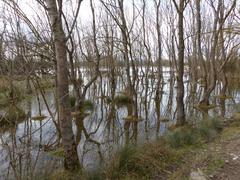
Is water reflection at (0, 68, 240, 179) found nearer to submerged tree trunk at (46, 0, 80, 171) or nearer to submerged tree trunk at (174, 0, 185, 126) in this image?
submerged tree trunk at (46, 0, 80, 171)

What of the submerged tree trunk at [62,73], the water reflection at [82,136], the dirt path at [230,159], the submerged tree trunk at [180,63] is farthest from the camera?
the submerged tree trunk at [180,63]

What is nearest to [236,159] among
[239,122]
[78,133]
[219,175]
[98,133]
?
[219,175]

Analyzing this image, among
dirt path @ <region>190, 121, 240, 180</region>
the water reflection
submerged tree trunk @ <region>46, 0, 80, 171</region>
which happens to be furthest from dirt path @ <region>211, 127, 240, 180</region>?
submerged tree trunk @ <region>46, 0, 80, 171</region>

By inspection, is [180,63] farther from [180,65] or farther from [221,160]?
[221,160]

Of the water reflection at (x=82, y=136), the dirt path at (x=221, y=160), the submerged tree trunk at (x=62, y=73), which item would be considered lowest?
the water reflection at (x=82, y=136)

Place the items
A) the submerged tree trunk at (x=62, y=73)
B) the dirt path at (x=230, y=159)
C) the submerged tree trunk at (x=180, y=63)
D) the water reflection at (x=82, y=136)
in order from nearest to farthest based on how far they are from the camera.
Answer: the dirt path at (x=230, y=159)
the submerged tree trunk at (x=62, y=73)
the water reflection at (x=82, y=136)
the submerged tree trunk at (x=180, y=63)

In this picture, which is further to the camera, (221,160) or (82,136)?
(82,136)

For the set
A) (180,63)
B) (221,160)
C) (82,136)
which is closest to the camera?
(221,160)

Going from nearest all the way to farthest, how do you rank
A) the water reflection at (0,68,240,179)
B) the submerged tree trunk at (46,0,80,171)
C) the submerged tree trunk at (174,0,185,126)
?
1. the submerged tree trunk at (46,0,80,171)
2. the water reflection at (0,68,240,179)
3. the submerged tree trunk at (174,0,185,126)

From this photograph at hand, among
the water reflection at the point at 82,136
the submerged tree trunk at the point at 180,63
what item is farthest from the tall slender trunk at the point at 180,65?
the water reflection at the point at 82,136

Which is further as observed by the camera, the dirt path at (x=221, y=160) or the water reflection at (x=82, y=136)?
the water reflection at (x=82, y=136)

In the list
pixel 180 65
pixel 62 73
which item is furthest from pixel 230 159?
pixel 180 65

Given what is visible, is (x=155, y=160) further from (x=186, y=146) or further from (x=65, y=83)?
(x=65, y=83)

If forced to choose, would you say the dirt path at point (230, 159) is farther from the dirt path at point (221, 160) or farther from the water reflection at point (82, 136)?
the water reflection at point (82, 136)
